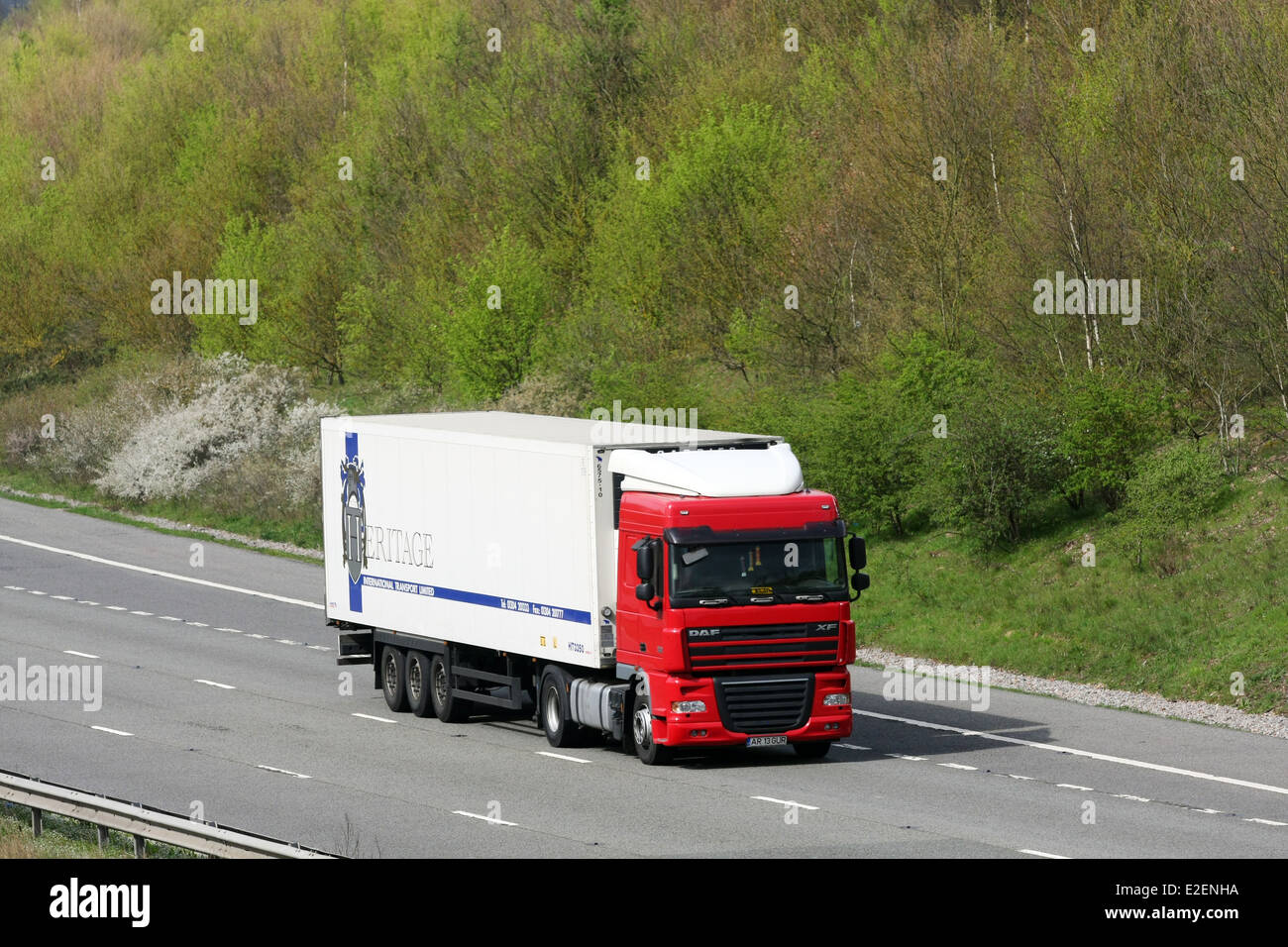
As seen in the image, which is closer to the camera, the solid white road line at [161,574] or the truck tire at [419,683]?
the truck tire at [419,683]

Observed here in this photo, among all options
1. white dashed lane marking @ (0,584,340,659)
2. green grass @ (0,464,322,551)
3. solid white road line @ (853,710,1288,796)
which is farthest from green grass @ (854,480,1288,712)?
green grass @ (0,464,322,551)

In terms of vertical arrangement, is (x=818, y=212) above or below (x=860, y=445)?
above

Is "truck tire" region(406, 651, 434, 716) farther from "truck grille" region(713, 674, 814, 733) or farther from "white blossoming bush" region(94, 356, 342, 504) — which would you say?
"white blossoming bush" region(94, 356, 342, 504)

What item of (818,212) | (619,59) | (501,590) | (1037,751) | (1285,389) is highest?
(619,59)

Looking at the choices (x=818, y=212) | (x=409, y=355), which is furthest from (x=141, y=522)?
(x=818, y=212)

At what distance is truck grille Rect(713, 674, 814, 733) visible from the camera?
739 inches

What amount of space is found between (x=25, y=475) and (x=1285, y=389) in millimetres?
36598

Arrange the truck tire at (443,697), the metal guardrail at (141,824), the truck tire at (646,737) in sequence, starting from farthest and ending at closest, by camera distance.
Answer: the truck tire at (443,697)
the truck tire at (646,737)
the metal guardrail at (141,824)

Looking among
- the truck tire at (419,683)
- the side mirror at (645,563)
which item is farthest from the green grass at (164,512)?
the side mirror at (645,563)

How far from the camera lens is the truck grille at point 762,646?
1866cm

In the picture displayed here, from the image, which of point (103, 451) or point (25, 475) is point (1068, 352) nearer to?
point (103, 451)

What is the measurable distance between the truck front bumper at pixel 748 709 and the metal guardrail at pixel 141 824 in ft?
18.5

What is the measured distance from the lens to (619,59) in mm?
53906

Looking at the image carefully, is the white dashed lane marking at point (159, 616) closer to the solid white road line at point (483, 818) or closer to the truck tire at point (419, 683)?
the truck tire at point (419, 683)
